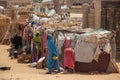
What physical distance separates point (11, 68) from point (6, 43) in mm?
15008

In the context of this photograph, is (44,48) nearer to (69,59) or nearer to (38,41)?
(38,41)

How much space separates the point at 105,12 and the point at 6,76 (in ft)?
25.7

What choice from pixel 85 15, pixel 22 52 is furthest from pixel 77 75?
pixel 85 15

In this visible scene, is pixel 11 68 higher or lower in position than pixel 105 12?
lower

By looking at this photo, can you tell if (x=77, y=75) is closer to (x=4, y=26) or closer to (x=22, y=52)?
(x=22, y=52)

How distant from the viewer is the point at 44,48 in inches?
735

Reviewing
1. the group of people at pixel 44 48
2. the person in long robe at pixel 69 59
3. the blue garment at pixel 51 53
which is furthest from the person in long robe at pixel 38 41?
the person in long robe at pixel 69 59

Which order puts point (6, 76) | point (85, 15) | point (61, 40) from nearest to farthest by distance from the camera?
point (6, 76) < point (61, 40) < point (85, 15)

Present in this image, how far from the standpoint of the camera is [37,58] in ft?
64.5

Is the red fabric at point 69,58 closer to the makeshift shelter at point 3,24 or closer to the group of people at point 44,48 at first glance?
the group of people at point 44,48

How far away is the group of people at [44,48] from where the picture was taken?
52.6 feet

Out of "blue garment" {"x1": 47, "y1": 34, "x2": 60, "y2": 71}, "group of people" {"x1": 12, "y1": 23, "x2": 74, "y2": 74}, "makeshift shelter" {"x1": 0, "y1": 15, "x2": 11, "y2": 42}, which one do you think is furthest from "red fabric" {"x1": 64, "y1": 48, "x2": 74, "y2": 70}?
"makeshift shelter" {"x1": 0, "y1": 15, "x2": 11, "y2": 42}

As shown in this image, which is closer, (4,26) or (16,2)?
(4,26)

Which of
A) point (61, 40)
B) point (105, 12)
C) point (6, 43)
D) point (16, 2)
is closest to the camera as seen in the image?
point (61, 40)
